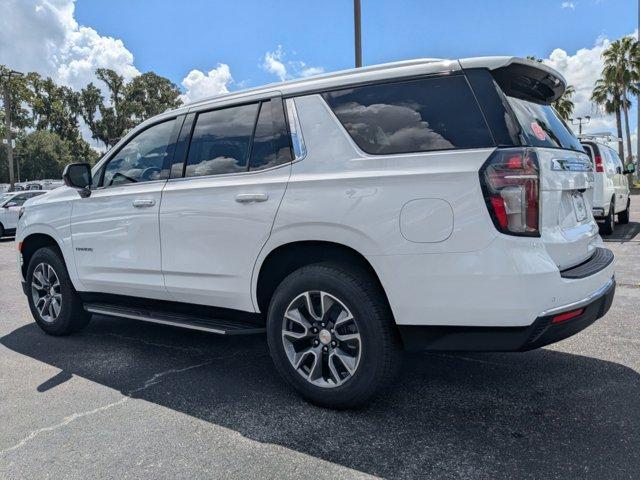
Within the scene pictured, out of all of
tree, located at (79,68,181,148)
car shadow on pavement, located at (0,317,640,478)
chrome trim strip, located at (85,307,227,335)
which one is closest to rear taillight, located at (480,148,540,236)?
car shadow on pavement, located at (0,317,640,478)

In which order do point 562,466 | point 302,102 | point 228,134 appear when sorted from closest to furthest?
point 562,466 → point 302,102 → point 228,134

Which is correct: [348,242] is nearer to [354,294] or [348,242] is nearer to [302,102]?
[354,294]

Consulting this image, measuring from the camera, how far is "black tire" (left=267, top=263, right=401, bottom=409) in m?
2.92

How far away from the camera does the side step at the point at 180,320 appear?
349cm

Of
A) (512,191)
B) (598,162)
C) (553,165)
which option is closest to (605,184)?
(598,162)

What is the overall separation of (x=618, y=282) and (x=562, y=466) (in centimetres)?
476

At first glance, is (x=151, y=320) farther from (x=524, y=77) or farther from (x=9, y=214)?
(x=9, y=214)

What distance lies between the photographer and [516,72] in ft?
9.73

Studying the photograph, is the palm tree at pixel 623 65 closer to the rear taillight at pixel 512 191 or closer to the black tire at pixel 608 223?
the black tire at pixel 608 223

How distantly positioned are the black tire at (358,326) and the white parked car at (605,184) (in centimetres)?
709

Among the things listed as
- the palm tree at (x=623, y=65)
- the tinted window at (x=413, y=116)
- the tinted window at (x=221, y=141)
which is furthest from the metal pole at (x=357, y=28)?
the palm tree at (x=623, y=65)

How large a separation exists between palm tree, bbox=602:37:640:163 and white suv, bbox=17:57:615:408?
139ft

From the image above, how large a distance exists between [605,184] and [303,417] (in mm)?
8976

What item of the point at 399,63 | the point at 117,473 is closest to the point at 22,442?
the point at 117,473
